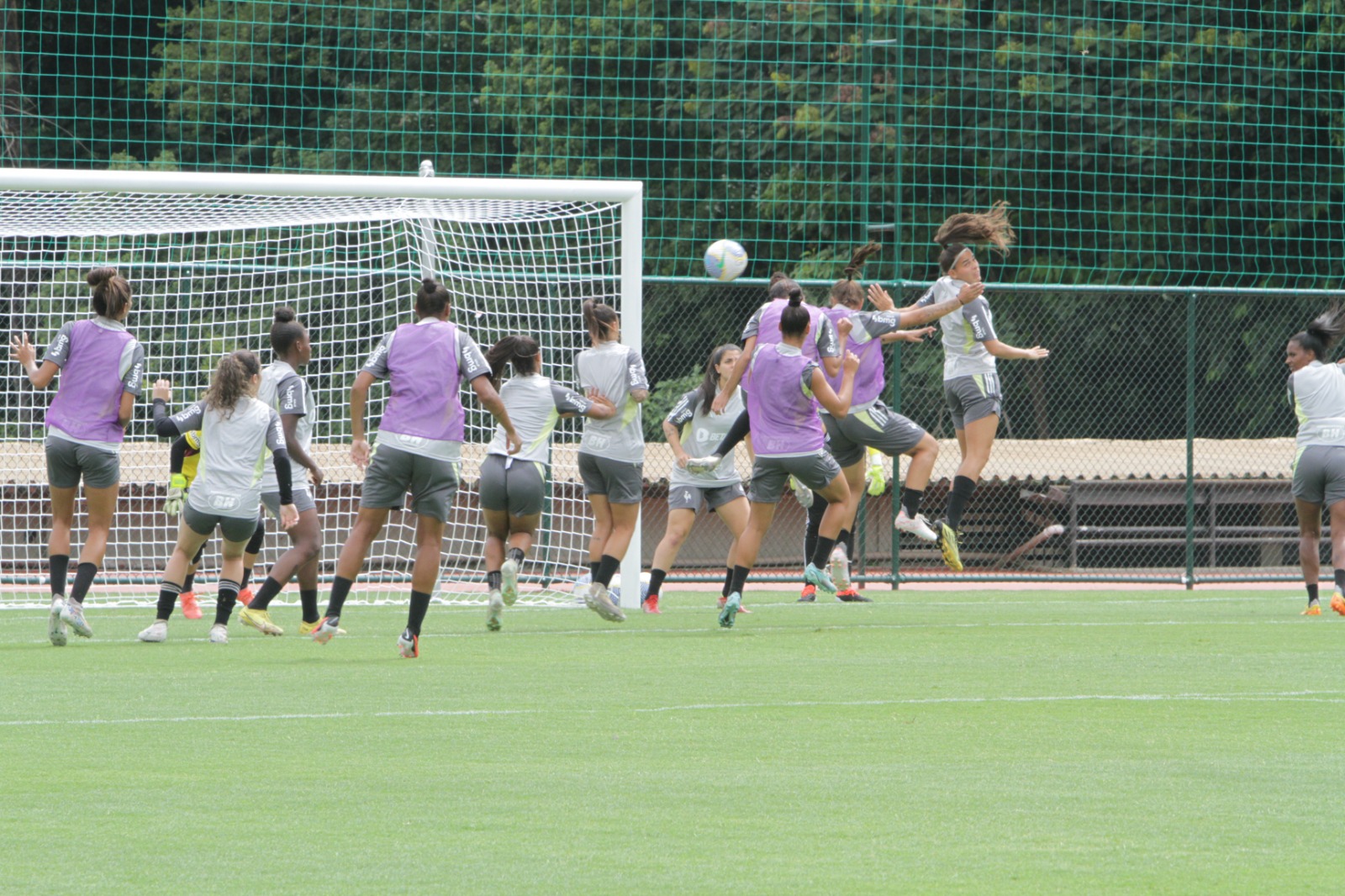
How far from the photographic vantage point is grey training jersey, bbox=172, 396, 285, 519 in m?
10.4

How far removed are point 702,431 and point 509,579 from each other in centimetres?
231

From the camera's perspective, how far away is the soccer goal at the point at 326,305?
13.9 meters

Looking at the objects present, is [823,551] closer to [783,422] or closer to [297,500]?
[783,422]

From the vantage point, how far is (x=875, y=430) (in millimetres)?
12977

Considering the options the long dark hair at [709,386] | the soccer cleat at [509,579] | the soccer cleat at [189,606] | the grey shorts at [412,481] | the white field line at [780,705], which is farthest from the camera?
the long dark hair at [709,386]

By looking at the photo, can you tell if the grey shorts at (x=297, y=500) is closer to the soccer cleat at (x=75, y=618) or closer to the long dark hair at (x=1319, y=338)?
the soccer cleat at (x=75, y=618)

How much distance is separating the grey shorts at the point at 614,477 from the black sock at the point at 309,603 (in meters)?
2.06

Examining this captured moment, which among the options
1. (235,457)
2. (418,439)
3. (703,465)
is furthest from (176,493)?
(703,465)

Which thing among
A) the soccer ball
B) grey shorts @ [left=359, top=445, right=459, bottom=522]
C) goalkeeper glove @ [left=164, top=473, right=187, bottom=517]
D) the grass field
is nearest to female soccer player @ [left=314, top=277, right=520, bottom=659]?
grey shorts @ [left=359, top=445, right=459, bottom=522]

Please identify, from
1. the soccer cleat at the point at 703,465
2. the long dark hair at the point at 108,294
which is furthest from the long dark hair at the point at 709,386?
the long dark hair at the point at 108,294

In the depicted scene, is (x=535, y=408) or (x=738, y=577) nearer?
(x=738, y=577)

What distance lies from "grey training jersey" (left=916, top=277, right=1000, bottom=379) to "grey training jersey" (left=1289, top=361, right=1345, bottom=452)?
215 cm

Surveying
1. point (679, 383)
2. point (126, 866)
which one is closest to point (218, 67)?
point (679, 383)

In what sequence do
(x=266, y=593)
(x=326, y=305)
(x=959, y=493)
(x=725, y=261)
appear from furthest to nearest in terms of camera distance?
1. (x=326, y=305)
2. (x=725, y=261)
3. (x=959, y=493)
4. (x=266, y=593)
